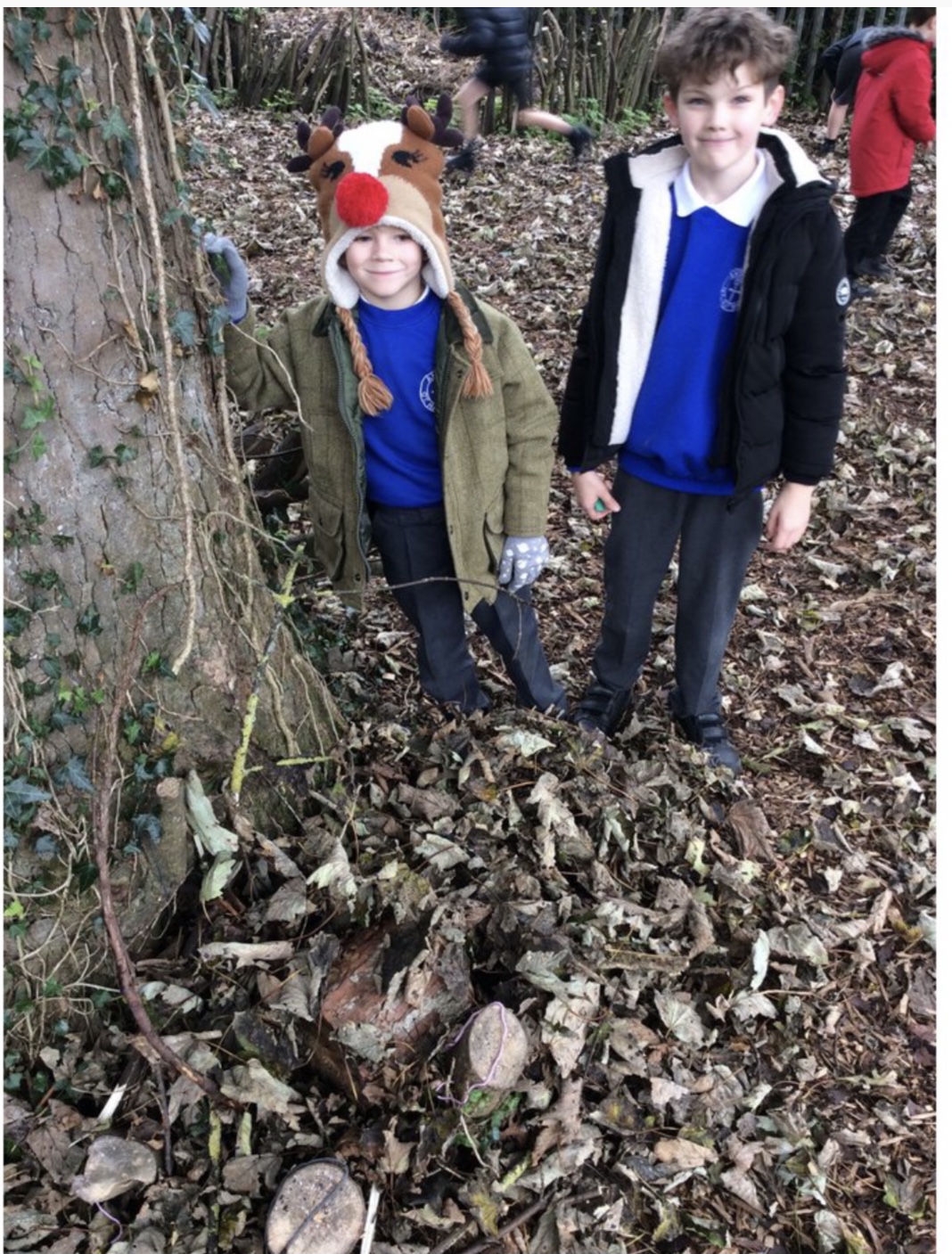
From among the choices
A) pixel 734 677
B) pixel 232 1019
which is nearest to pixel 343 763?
pixel 232 1019

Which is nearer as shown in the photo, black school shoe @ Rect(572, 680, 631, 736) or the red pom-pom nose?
the red pom-pom nose

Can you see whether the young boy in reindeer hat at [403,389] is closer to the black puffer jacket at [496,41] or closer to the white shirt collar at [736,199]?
the white shirt collar at [736,199]

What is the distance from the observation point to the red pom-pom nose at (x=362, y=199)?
7.22 ft

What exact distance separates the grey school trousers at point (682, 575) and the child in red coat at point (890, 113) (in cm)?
362

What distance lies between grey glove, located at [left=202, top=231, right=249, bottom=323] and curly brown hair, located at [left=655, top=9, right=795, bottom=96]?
1.13 meters

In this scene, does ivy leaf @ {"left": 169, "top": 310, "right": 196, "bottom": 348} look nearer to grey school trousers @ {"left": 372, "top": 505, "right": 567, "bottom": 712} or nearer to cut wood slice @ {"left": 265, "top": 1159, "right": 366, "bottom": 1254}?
grey school trousers @ {"left": 372, "top": 505, "right": 567, "bottom": 712}

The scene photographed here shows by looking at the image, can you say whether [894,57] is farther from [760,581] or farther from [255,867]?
[255,867]

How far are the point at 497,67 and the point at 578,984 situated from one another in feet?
24.9

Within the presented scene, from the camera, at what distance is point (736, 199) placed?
2.41 metres

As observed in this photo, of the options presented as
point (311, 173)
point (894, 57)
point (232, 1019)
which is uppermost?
point (894, 57)

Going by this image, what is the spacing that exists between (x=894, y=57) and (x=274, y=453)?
485 centimetres

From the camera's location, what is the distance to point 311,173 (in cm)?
238

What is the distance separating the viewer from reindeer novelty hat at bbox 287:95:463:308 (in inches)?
87.6

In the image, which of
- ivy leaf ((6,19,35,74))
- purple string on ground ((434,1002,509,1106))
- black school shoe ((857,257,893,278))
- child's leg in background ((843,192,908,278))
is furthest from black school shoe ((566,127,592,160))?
purple string on ground ((434,1002,509,1106))
